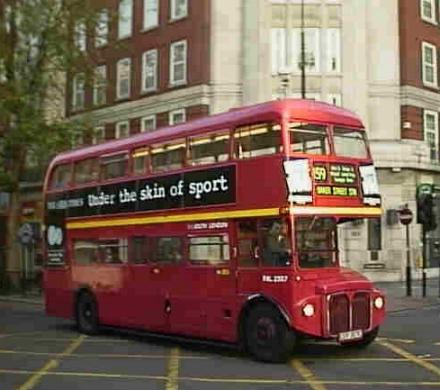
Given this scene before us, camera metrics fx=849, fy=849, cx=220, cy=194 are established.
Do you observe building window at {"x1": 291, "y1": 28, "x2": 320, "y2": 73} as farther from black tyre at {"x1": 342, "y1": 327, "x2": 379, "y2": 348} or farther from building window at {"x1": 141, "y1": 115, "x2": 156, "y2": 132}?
black tyre at {"x1": 342, "y1": 327, "x2": 379, "y2": 348}

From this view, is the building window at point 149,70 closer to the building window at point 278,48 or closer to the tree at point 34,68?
the building window at point 278,48

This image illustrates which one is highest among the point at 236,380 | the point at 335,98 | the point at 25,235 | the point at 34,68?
the point at 34,68

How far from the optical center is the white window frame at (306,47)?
3738cm

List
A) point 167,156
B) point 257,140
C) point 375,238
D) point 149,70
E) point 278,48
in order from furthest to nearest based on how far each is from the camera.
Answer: point 149,70 → point 278,48 → point 375,238 → point 167,156 → point 257,140

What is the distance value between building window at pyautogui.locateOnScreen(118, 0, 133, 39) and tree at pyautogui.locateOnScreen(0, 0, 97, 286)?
32.4 feet

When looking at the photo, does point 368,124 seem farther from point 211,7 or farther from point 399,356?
point 399,356

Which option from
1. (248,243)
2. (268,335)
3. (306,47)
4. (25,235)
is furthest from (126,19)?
(268,335)

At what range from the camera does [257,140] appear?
14047 millimetres

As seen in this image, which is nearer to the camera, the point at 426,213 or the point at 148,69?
the point at 426,213

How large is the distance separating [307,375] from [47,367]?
12.9 feet

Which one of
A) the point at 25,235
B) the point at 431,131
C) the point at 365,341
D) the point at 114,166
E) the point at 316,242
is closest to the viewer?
the point at 316,242

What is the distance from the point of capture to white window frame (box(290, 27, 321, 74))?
3738cm

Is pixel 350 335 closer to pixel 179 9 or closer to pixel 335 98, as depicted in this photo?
pixel 335 98

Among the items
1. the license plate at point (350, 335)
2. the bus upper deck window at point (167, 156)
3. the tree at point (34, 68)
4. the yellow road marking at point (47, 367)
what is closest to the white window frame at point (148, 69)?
the tree at point (34, 68)
